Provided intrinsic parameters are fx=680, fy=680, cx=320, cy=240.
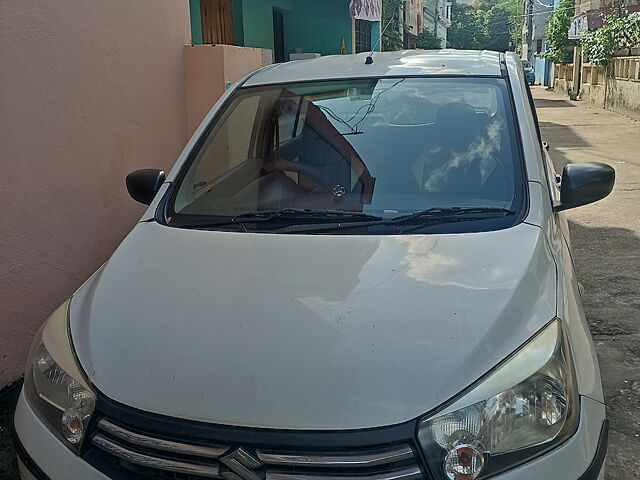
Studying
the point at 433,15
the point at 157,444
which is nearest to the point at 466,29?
the point at 433,15

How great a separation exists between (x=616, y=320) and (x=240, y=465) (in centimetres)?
359

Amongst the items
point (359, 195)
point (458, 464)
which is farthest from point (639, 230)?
point (458, 464)

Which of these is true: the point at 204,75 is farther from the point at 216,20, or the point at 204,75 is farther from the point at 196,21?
the point at 216,20

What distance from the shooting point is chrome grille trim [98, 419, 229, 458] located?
68.7 inches

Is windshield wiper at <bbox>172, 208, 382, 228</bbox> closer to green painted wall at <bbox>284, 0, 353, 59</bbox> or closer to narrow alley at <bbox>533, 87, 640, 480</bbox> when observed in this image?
narrow alley at <bbox>533, 87, 640, 480</bbox>

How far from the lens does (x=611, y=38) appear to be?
20.2 metres

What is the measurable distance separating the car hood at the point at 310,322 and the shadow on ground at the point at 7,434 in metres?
0.98

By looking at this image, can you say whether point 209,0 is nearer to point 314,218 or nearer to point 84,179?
point 84,179

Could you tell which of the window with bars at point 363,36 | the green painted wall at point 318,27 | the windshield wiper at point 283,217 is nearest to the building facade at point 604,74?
the window with bars at point 363,36

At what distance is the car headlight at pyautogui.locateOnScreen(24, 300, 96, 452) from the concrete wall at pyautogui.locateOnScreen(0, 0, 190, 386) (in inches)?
63.5

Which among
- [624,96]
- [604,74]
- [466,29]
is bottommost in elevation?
[624,96]

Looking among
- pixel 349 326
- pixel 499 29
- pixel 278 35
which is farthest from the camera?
pixel 499 29

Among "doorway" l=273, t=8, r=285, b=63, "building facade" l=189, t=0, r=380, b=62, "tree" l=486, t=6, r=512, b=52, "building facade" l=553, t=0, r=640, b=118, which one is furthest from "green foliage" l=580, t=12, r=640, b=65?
"tree" l=486, t=6, r=512, b=52

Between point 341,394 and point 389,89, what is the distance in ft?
6.17
